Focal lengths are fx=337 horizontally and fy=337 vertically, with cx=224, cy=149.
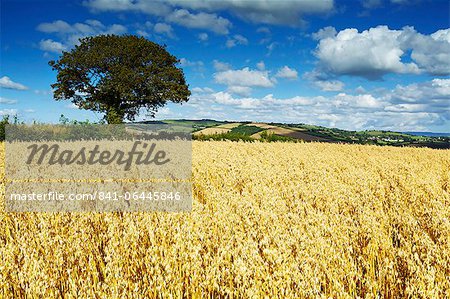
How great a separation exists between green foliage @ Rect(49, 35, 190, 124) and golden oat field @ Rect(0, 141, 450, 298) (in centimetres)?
2655

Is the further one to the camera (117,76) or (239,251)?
(117,76)

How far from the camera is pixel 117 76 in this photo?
29672mm

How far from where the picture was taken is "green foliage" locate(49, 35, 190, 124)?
29.9 meters

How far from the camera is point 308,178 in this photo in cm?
668

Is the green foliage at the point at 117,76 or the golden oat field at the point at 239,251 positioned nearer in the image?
the golden oat field at the point at 239,251

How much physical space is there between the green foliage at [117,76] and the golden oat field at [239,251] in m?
26.6

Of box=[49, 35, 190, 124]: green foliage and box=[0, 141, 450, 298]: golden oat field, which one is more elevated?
box=[49, 35, 190, 124]: green foliage

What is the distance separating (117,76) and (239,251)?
29364 millimetres

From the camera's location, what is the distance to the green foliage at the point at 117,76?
2994 centimetres

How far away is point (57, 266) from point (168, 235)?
967 millimetres

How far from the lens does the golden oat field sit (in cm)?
227

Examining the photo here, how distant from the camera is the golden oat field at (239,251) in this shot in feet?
7.43

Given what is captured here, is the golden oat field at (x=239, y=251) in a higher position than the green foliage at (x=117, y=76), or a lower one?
lower

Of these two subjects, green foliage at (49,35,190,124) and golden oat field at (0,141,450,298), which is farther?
green foliage at (49,35,190,124)
